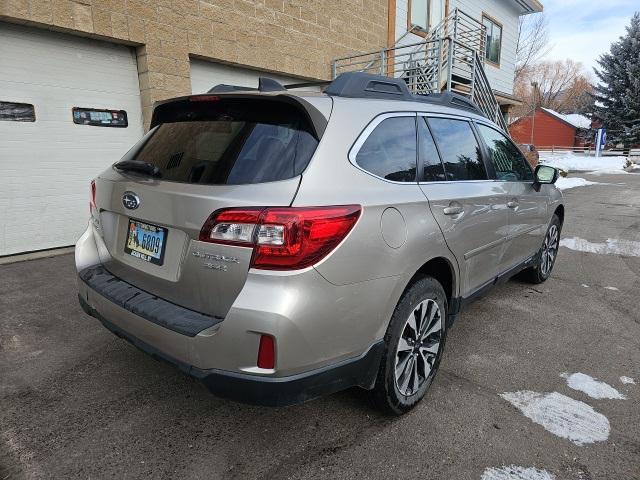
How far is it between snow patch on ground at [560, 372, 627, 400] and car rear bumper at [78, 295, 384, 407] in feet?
5.18

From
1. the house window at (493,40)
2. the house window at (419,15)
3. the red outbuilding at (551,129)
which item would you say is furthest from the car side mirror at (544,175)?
the red outbuilding at (551,129)

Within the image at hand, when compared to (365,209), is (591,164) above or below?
below

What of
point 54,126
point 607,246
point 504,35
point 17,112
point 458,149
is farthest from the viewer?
point 504,35

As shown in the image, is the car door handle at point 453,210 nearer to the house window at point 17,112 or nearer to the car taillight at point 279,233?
the car taillight at point 279,233

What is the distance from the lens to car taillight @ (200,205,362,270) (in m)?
1.86

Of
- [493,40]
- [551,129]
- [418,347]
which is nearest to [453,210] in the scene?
[418,347]

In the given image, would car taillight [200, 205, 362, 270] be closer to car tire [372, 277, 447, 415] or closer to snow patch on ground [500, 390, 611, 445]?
car tire [372, 277, 447, 415]

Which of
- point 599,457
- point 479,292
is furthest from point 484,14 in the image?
point 599,457

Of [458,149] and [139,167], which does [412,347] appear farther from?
[139,167]

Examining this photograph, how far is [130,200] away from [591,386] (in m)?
2.98

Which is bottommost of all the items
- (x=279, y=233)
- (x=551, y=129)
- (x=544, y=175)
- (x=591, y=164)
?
(x=591, y=164)

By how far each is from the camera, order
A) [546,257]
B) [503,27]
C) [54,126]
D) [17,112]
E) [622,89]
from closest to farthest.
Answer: [546,257]
[17,112]
[54,126]
[503,27]
[622,89]

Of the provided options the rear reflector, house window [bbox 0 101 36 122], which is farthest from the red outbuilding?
the rear reflector

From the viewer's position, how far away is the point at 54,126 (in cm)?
584
